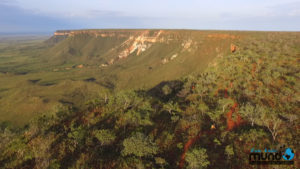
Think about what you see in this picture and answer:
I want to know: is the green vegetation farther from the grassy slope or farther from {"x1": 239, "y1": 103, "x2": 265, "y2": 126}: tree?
the grassy slope

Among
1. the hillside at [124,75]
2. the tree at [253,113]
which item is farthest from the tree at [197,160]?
the hillside at [124,75]

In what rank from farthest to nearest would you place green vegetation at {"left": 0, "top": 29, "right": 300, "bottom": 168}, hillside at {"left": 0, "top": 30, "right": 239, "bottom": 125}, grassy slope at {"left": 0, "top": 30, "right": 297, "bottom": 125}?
hillside at {"left": 0, "top": 30, "right": 239, "bottom": 125}
grassy slope at {"left": 0, "top": 30, "right": 297, "bottom": 125}
green vegetation at {"left": 0, "top": 29, "right": 300, "bottom": 168}

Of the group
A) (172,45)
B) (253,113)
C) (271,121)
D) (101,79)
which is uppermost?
(172,45)

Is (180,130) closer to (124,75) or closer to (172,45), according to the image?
(124,75)

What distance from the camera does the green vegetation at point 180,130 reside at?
94.6 feet

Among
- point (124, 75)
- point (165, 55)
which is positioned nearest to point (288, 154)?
point (124, 75)

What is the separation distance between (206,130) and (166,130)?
926 cm

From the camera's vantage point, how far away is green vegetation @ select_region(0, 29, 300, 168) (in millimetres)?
28828

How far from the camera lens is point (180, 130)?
1483 inches

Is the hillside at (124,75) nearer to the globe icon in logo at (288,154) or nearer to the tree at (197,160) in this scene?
the tree at (197,160)

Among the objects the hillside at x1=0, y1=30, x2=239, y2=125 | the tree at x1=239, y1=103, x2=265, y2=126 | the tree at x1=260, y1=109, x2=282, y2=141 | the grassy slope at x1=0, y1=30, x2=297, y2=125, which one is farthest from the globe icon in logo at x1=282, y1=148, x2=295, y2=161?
the grassy slope at x1=0, y1=30, x2=297, y2=125

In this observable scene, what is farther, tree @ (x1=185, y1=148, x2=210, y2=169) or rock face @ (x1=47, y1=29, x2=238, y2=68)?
rock face @ (x1=47, y1=29, x2=238, y2=68)

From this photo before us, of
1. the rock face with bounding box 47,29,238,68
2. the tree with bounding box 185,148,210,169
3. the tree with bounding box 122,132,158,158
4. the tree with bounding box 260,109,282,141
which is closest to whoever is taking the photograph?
the tree with bounding box 185,148,210,169

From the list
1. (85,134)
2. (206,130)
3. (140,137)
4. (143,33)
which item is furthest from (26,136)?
(143,33)
